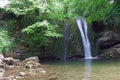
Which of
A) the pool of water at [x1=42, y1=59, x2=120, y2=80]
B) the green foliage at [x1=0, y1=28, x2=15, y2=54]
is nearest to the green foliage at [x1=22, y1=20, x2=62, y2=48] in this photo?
the green foliage at [x1=0, y1=28, x2=15, y2=54]

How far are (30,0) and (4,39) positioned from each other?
4195 millimetres

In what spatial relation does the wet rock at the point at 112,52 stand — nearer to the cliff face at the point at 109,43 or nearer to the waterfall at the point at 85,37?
the cliff face at the point at 109,43

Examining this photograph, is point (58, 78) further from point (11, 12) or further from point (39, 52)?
point (11, 12)

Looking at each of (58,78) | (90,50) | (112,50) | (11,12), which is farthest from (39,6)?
(58,78)

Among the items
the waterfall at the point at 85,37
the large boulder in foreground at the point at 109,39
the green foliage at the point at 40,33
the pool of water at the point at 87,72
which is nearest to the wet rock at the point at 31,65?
the pool of water at the point at 87,72

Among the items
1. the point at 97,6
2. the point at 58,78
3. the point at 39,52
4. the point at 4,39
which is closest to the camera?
the point at 97,6

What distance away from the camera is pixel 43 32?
64.0 ft

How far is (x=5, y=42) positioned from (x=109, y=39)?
26.5 ft

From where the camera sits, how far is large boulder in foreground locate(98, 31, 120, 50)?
68.4ft

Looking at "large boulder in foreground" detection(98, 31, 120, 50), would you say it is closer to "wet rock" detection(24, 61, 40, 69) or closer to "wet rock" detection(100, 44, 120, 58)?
"wet rock" detection(100, 44, 120, 58)

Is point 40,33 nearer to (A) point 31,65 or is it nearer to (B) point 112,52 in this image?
(A) point 31,65

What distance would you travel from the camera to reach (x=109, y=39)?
2086 cm

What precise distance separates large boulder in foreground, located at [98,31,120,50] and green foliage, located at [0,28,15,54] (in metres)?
6.97

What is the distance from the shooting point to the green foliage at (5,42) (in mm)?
18352
